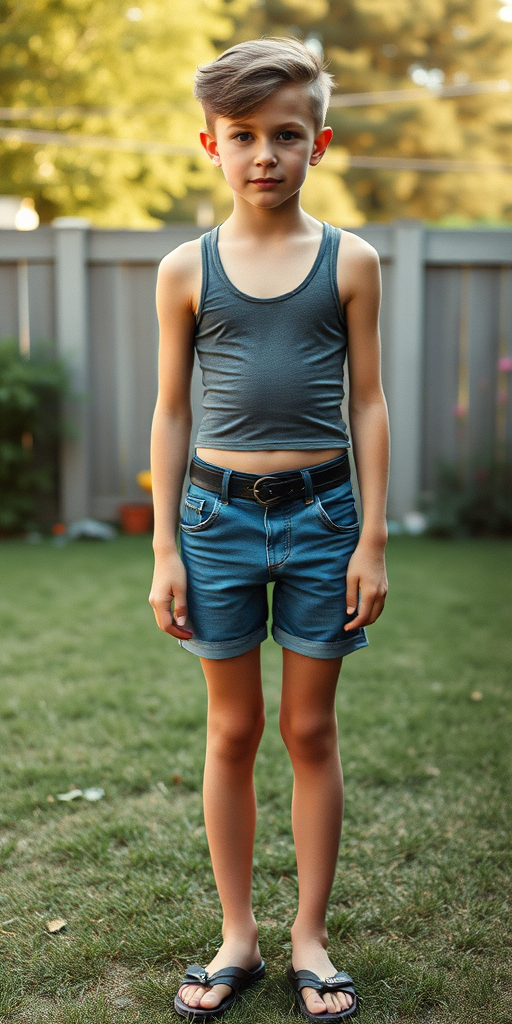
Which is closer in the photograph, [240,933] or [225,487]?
[225,487]

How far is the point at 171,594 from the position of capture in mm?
1702

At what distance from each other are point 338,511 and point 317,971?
2.75 ft

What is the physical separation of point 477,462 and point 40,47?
9639mm

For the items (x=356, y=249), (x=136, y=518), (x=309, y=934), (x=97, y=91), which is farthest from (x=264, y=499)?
(x=97, y=91)

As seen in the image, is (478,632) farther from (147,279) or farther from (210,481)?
(147,279)

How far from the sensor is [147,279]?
231 inches

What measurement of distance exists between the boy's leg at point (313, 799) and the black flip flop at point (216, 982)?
95 mm

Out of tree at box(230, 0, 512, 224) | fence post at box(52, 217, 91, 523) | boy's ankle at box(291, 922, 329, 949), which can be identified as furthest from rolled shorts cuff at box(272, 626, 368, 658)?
tree at box(230, 0, 512, 224)

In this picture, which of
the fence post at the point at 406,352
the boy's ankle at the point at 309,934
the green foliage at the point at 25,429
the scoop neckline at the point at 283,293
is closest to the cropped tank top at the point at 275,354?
the scoop neckline at the point at 283,293

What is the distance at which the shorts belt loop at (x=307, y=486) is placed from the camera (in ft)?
5.32

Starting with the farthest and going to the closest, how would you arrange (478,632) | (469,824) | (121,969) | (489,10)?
(489,10) < (478,632) < (469,824) < (121,969)

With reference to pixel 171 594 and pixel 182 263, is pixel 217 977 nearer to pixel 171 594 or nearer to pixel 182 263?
pixel 171 594

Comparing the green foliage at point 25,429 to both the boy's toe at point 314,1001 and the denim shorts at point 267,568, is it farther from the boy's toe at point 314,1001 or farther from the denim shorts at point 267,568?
the boy's toe at point 314,1001

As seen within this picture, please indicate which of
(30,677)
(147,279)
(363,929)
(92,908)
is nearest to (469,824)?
(363,929)
